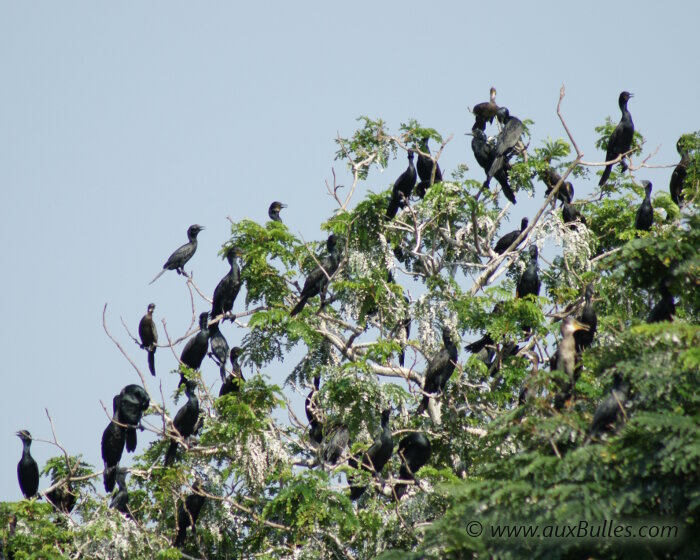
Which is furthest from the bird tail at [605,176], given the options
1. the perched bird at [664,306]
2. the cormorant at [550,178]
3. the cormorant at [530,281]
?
the perched bird at [664,306]

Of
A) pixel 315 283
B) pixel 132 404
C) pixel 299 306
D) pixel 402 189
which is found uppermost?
pixel 402 189

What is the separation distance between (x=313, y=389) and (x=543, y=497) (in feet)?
15.3

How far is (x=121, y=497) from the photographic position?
862 cm

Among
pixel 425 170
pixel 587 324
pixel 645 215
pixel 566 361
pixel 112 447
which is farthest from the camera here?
pixel 425 170

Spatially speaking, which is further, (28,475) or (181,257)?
(181,257)

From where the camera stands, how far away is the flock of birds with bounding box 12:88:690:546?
8.56 m

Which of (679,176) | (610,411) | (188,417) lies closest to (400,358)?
(188,417)

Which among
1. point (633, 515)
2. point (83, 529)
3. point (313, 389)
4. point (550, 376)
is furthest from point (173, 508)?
point (633, 515)

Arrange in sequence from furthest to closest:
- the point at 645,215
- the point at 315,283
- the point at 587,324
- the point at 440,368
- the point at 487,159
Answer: the point at 487,159 < the point at 645,215 < the point at 315,283 < the point at 440,368 < the point at 587,324

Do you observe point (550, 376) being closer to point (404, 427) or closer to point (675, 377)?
point (675, 377)

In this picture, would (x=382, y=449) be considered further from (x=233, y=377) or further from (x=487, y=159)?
(x=487, y=159)

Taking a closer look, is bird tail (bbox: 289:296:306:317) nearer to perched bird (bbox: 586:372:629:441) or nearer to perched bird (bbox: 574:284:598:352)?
perched bird (bbox: 574:284:598:352)

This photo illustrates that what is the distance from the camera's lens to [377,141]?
417 inches

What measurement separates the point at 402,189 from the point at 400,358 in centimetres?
170
